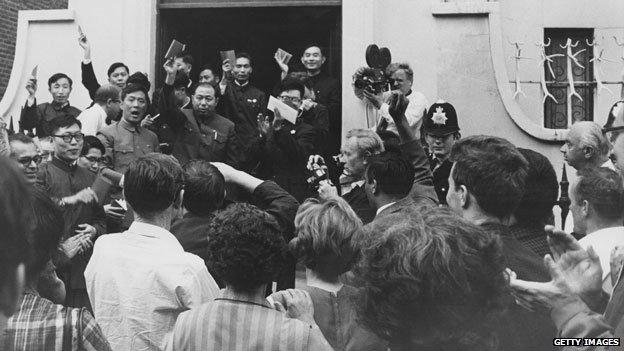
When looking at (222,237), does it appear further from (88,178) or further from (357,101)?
(357,101)

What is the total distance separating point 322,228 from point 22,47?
855cm

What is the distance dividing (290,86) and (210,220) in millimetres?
4093

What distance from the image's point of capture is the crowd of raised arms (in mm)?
2213

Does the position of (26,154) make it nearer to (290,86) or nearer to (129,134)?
(129,134)

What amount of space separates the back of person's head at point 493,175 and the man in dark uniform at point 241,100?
17.4 ft

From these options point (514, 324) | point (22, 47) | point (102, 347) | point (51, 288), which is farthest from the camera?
point (22, 47)

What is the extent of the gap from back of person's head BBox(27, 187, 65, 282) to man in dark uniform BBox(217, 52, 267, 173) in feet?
17.5

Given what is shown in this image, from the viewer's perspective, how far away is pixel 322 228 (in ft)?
11.3

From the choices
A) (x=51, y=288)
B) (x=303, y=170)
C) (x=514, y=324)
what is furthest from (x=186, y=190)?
(x=303, y=170)

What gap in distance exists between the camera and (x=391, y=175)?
4930mm

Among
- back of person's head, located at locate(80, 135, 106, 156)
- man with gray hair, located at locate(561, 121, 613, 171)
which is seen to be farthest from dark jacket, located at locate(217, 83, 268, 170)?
man with gray hair, located at locate(561, 121, 613, 171)

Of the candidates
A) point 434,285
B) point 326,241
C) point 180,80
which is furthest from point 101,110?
point 434,285

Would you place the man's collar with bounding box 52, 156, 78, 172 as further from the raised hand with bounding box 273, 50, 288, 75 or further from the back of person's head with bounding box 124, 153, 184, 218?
the raised hand with bounding box 273, 50, 288, 75

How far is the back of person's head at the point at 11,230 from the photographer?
1.58 meters
